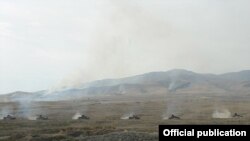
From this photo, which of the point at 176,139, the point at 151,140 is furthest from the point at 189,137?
the point at 151,140

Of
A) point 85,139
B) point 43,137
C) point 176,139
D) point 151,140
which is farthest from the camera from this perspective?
point 43,137

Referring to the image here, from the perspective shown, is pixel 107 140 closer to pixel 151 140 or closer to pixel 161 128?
pixel 151 140

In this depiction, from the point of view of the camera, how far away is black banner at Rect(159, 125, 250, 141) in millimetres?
21906

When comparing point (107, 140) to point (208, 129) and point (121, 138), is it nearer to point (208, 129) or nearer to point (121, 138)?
point (121, 138)

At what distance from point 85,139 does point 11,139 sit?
31.0 feet

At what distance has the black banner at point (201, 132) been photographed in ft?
71.9

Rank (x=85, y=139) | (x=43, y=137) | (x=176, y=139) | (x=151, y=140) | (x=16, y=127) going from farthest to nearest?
1. (x=16, y=127)
2. (x=43, y=137)
3. (x=85, y=139)
4. (x=151, y=140)
5. (x=176, y=139)

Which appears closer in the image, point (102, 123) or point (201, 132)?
point (201, 132)

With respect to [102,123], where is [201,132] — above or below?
below

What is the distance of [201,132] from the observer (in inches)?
868

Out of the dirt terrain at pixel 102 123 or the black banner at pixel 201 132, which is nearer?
the black banner at pixel 201 132

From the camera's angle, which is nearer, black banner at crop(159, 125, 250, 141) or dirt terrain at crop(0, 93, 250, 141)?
black banner at crop(159, 125, 250, 141)

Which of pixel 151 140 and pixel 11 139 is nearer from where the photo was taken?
pixel 151 140

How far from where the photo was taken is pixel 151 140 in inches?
1422
